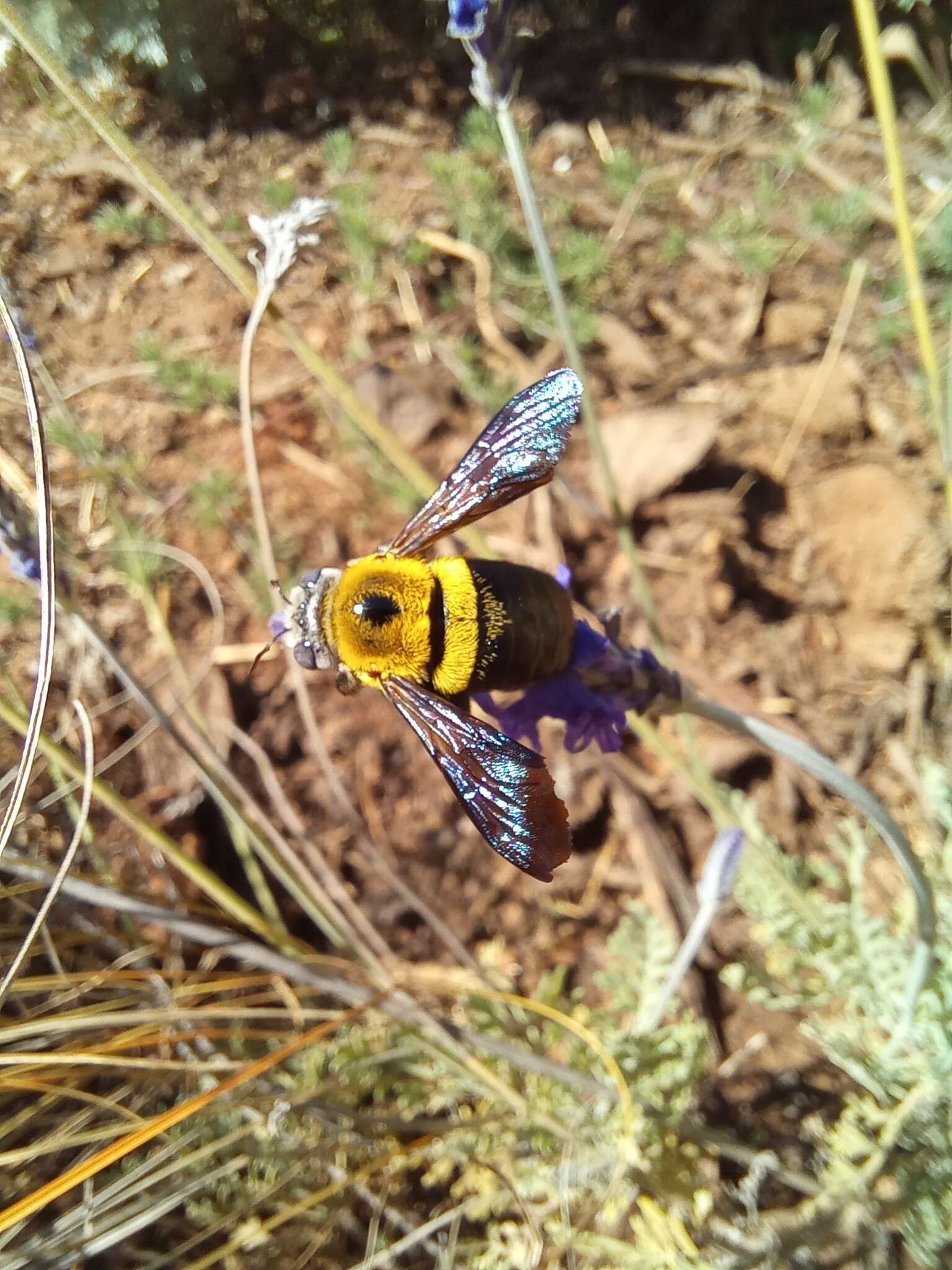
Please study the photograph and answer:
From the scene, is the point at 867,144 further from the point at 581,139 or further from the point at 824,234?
the point at 581,139

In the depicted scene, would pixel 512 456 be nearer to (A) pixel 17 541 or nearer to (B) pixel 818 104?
(A) pixel 17 541

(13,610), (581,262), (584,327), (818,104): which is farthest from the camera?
(818,104)

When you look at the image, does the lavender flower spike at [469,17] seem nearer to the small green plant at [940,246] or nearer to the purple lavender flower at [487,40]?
the purple lavender flower at [487,40]

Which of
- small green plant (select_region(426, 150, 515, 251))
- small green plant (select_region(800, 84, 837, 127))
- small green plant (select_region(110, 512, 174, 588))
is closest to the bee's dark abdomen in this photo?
small green plant (select_region(110, 512, 174, 588))

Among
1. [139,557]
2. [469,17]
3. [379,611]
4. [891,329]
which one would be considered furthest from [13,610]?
[891,329]

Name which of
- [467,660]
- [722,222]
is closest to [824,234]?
[722,222]

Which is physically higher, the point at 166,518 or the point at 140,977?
the point at 166,518

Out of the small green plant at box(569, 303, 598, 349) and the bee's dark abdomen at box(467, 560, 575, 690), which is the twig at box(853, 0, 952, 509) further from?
the small green plant at box(569, 303, 598, 349)
